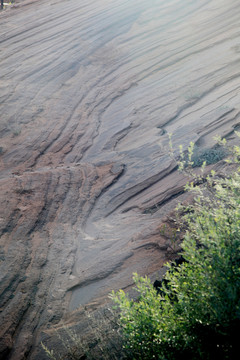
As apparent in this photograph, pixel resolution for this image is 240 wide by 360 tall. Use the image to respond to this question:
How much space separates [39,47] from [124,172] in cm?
694

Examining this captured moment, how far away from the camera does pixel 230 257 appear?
2.73m

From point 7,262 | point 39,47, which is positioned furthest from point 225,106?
point 39,47

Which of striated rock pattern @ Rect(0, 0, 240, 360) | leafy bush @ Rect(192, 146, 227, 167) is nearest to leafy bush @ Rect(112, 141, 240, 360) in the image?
striated rock pattern @ Rect(0, 0, 240, 360)

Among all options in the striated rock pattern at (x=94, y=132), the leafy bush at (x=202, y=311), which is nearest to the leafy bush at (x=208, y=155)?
the striated rock pattern at (x=94, y=132)

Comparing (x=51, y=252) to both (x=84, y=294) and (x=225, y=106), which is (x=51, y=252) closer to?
(x=84, y=294)

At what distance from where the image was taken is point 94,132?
867cm

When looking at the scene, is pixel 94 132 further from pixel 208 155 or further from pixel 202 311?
pixel 202 311

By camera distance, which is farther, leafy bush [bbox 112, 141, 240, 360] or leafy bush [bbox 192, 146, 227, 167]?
leafy bush [bbox 192, 146, 227, 167]

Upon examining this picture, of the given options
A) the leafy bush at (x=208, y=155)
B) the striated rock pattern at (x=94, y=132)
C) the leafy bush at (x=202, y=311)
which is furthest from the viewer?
the leafy bush at (x=208, y=155)

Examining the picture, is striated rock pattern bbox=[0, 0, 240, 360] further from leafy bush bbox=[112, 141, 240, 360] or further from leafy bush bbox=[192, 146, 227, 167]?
leafy bush bbox=[112, 141, 240, 360]

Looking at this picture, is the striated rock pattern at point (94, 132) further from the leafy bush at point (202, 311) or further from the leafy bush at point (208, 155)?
the leafy bush at point (202, 311)

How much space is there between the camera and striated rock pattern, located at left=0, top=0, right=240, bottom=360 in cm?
499

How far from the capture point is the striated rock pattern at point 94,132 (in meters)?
4.99

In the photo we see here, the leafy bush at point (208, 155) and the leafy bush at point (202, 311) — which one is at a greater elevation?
the leafy bush at point (202, 311)
